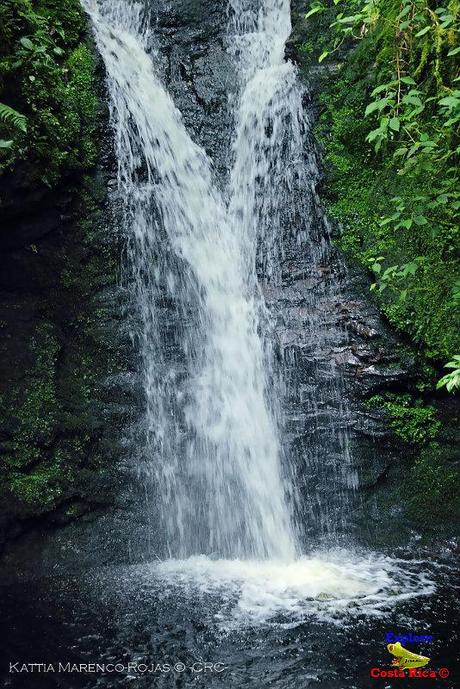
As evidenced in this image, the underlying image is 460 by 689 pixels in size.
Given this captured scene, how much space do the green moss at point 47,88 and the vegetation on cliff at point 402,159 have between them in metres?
2.50

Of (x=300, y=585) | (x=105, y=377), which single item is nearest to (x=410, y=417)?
(x=300, y=585)

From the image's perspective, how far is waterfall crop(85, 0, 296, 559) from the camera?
534cm

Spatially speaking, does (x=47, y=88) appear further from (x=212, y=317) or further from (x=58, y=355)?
(x=212, y=317)

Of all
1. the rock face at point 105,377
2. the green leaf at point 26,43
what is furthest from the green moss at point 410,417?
the green leaf at point 26,43

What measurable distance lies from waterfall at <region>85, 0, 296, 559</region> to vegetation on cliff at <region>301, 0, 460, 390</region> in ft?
2.81

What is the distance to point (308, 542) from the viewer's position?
510 centimetres

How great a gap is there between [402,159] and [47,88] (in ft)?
11.6

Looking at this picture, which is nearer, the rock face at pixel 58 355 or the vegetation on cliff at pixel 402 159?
the vegetation on cliff at pixel 402 159

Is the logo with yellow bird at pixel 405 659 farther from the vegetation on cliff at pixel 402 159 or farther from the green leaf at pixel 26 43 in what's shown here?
the green leaf at pixel 26 43

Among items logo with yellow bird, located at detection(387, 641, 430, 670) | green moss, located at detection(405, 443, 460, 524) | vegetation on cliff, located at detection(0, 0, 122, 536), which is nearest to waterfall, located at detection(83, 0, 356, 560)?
vegetation on cliff, located at detection(0, 0, 122, 536)

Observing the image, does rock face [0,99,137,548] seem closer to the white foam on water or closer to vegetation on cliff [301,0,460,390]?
the white foam on water

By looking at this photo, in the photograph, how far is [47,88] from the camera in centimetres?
555

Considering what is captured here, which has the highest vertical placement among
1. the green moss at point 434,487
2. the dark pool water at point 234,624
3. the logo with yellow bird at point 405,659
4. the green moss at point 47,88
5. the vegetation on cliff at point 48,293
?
the green moss at point 47,88

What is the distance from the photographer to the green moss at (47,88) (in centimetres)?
512
